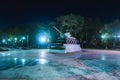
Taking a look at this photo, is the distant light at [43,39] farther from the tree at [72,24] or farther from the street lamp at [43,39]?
the tree at [72,24]

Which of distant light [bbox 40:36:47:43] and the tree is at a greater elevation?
the tree

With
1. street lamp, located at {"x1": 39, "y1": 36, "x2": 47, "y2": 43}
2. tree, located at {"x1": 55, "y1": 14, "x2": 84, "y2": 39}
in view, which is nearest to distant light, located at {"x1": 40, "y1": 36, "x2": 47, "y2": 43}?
street lamp, located at {"x1": 39, "y1": 36, "x2": 47, "y2": 43}

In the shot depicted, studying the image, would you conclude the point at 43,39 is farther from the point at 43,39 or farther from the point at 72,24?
the point at 72,24

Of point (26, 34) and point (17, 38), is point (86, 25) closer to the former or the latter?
point (26, 34)

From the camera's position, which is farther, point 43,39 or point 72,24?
point 43,39

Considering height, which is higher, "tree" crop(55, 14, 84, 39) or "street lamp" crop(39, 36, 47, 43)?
"tree" crop(55, 14, 84, 39)

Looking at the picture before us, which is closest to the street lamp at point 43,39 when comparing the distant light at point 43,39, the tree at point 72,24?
the distant light at point 43,39

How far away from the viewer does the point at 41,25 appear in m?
63.3

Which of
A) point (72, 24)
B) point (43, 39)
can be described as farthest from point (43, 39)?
point (72, 24)

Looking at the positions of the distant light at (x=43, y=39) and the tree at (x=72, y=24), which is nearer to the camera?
the tree at (x=72, y=24)

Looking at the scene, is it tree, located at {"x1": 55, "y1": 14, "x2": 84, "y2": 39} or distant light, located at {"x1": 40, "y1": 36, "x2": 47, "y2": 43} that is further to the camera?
distant light, located at {"x1": 40, "y1": 36, "x2": 47, "y2": 43}

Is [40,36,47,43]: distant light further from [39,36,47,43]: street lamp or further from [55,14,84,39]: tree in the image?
[55,14,84,39]: tree

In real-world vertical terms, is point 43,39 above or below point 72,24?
below

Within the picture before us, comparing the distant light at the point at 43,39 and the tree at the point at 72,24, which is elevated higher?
the tree at the point at 72,24
